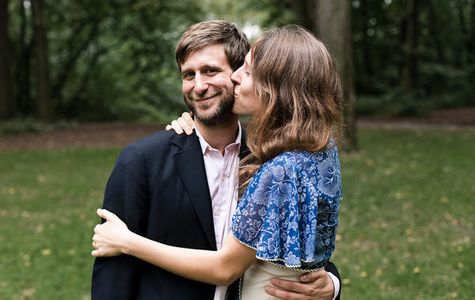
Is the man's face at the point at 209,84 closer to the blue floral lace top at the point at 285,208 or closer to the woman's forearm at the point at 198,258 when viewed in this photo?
the blue floral lace top at the point at 285,208

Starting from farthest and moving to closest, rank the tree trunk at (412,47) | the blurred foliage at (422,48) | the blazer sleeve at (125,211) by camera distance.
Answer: the blurred foliage at (422,48)
the tree trunk at (412,47)
the blazer sleeve at (125,211)

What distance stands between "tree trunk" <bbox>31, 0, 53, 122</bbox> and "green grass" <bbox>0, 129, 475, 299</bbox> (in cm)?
664

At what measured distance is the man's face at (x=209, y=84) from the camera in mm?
2627

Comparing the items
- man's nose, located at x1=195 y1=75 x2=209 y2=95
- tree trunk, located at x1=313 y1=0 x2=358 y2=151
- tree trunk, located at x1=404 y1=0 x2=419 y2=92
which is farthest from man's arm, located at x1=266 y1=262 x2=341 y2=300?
tree trunk, located at x1=404 y1=0 x2=419 y2=92

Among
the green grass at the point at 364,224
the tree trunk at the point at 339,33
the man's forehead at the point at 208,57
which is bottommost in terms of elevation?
the green grass at the point at 364,224

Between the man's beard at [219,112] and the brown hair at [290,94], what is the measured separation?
0.33 metres

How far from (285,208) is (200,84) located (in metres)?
0.68

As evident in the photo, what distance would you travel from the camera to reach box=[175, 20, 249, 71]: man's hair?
263 cm

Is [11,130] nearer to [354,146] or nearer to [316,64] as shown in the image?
[354,146]

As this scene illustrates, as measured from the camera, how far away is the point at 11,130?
18.6m

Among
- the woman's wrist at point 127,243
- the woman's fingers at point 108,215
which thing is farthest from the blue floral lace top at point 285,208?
the woman's fingers at point 108,215

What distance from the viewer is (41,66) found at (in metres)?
20.4

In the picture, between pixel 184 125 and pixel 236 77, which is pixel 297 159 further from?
pixel 184 125

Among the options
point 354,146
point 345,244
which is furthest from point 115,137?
point 345,244
